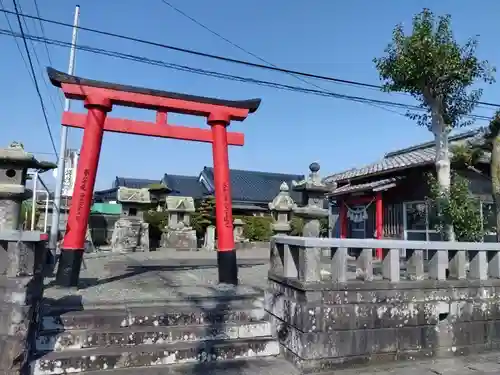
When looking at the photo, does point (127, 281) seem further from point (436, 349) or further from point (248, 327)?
point (436, 349)

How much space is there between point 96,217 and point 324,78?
47.6ft

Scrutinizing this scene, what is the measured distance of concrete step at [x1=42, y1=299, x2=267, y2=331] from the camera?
184 inches

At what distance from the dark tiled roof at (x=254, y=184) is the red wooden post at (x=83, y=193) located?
906 inches

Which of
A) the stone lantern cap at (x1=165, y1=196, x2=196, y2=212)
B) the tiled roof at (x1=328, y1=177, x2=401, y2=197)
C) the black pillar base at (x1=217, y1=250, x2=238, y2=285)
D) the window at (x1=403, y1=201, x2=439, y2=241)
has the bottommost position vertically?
the black pillar base at (x1=217, y1=250, x2=238, y2=285)

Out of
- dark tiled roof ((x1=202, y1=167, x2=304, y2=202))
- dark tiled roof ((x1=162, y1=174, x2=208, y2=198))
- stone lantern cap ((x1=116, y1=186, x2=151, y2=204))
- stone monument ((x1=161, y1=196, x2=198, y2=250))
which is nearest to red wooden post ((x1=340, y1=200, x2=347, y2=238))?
stone monument ((x1=161, y1=196, x2=198, y2=250))

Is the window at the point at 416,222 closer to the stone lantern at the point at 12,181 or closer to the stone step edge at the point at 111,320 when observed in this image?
the stone step edge at the point at 111,320

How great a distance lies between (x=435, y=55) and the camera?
21.7ft

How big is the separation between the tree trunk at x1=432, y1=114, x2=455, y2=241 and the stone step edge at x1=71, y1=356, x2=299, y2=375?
12.4 feet

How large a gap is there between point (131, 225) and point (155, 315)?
11451mm

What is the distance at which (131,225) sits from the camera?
15.8 m

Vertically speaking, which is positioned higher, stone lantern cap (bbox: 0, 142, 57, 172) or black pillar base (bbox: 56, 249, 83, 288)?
stone lantern cap (bbox: 0, 142, 57, 172)

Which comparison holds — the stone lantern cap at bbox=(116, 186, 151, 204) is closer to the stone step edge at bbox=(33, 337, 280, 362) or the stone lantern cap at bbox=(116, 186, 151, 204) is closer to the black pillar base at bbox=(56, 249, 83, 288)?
the black pillar base at bbox=(56, 249, 83, 288)

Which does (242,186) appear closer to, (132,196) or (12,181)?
(132,196)

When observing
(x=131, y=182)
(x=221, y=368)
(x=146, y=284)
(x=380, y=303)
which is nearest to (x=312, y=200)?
(x=146, y=284)
